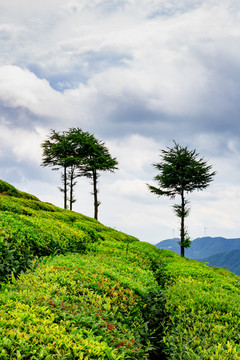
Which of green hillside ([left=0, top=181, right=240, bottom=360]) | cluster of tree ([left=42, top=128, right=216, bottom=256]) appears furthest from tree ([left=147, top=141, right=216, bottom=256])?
A: green hillside ([left=0, top=181, right=240, bottom=360])

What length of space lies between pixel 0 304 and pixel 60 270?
2097 millimetres

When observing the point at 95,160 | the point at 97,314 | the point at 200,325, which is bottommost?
the point at 200,325

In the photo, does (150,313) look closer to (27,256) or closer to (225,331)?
(225,331)

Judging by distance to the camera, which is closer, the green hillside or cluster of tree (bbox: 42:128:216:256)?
the green hillside

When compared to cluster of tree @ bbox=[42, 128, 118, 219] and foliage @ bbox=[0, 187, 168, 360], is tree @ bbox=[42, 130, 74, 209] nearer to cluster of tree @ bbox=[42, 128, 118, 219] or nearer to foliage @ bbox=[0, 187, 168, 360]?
cluster of tree @ bbox=[42, 128, 118, 219]

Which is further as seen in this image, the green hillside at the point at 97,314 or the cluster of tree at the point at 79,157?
the cluster of tree at the point at 79,157

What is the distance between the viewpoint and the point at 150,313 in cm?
692

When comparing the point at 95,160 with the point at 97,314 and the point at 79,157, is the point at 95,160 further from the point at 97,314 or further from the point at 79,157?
the point at 97,314

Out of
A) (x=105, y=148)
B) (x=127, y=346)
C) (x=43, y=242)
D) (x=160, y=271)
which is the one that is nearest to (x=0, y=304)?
(x=127, y=346)

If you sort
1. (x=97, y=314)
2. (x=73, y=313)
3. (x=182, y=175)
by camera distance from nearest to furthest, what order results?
(x=73, y=313)
(x=97, y=314)
(x=182, y=175)

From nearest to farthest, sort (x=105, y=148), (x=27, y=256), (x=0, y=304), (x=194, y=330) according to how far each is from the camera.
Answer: (x=0, y=304), (x=194, y=330), (x=27, y=256), (x=105, y=148)

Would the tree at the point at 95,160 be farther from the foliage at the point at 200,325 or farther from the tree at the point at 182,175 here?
the foliage at the point at 200,325

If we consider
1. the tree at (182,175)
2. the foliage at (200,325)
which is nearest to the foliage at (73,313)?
the foliage at (200,325)

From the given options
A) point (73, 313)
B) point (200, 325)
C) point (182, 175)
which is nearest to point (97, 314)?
point (73, 313)
